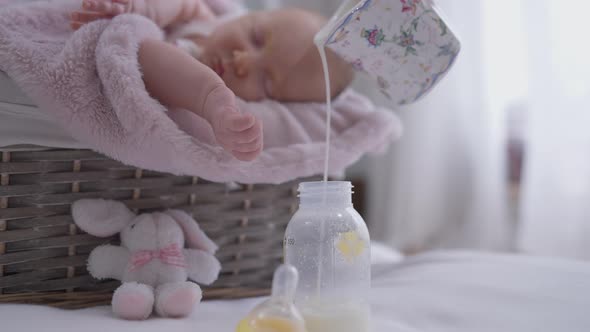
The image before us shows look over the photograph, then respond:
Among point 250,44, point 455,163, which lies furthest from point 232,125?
point 455,163

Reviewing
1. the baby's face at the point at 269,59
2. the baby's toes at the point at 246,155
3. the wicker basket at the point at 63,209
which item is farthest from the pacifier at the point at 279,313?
the baby's face at the point at 269,59

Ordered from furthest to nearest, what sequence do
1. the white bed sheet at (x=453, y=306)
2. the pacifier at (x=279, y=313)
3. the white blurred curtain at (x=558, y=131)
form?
the white blurred curtain at (x=558, y=131)
the white bed sheet at (x=453, y=306)
the pacifier at (x=279, y=313)

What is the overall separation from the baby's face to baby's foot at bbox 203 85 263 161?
256mm

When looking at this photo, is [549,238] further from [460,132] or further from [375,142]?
[375,142]

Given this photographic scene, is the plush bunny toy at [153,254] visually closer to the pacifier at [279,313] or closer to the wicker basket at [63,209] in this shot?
the wicker basket at [63,209]

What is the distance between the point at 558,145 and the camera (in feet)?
5.34

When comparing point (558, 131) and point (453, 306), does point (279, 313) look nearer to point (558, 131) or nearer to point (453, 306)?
point (453, 306)

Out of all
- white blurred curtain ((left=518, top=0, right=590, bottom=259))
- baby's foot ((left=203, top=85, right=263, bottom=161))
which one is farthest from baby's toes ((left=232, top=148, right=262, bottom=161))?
white blurred curtain ((left=518, top=0, right=590, bottom=259))

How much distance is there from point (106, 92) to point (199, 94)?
4.8 inches

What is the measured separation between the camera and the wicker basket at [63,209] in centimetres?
75

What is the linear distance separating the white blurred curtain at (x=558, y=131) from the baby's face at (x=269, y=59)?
2.94ft

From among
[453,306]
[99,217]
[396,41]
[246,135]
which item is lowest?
[453,306]

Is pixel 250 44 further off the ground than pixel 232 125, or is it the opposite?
pixel 250 44

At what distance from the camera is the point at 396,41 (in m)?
0.79
